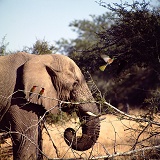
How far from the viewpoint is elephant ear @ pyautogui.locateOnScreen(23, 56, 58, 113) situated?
4590 millimetres

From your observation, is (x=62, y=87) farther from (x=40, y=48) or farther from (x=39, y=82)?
(x=40, y=48)

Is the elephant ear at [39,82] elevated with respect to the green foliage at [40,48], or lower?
lower

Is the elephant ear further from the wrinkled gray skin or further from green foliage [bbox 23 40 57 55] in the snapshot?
green foliage [bbox 23 40 57 55]

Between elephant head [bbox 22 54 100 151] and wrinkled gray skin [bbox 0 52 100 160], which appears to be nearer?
wrinkled gray skin [bbox 0 52 100 160]

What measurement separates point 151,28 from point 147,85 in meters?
11.9

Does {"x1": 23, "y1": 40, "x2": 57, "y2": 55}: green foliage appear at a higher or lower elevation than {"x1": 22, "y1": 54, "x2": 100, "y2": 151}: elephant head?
higher

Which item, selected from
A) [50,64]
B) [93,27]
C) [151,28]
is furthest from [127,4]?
[93,27]

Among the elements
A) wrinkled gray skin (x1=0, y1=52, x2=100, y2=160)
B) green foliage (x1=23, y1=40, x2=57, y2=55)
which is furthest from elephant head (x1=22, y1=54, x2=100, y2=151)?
green foliage (x1=23, y1=40, x2=57, y2=55)

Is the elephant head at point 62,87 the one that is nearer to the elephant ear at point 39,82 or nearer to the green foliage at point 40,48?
the elephant ear at point 39,82

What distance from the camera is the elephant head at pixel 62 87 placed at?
468 centimetres

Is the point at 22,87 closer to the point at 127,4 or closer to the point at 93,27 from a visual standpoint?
the point at 127,4

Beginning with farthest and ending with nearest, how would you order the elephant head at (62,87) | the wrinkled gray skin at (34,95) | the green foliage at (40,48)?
Result: the green foliage at (40,48) < the elephant head at (62,87) < the wrinkled gray skin at (34,95)

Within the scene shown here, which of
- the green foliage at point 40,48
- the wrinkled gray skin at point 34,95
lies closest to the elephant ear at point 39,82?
the wrinkled gray skin at point 34,95

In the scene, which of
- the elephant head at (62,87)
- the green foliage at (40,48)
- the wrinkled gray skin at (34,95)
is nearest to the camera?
the wrinkled gray skin at (34,95)
